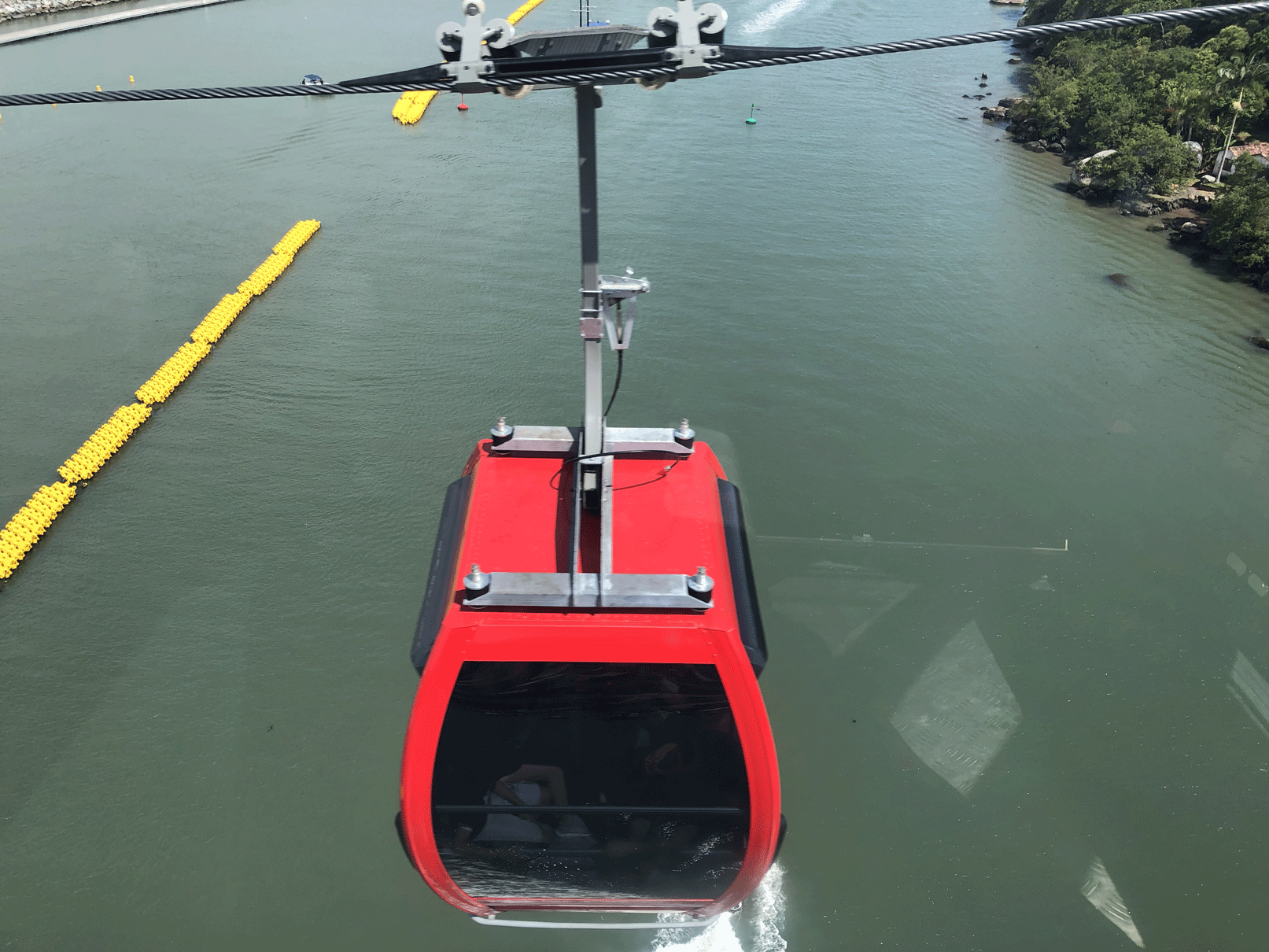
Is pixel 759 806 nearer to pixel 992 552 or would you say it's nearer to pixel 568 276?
pixel 992 552

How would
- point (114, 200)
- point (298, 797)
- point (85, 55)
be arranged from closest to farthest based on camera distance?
point (298, 797) < point (114, 200) < point (85, 55)

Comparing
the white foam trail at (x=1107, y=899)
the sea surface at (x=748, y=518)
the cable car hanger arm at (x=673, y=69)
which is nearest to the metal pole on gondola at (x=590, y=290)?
the cable car hanger arm at (x=673, y=69)

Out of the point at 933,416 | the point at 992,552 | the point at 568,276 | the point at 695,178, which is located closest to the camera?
the point at 992,552

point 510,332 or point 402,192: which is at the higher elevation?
point 402,192

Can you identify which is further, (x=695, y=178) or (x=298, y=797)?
(x=695, y=178)

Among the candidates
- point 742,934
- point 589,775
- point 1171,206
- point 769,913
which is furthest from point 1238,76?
point 589,775

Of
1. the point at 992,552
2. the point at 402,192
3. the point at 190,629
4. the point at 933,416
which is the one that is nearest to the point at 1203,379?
the point at 933,416

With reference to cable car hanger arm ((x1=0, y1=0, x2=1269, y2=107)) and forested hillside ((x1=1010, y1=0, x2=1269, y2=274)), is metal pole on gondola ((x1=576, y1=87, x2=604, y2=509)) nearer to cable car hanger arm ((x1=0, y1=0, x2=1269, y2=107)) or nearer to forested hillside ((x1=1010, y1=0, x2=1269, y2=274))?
cable car hanger arm ((x1=0, y1=0, x2=1269, y2=107))

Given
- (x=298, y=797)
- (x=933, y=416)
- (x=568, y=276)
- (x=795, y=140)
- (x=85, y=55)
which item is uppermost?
(x=85, y=55)
